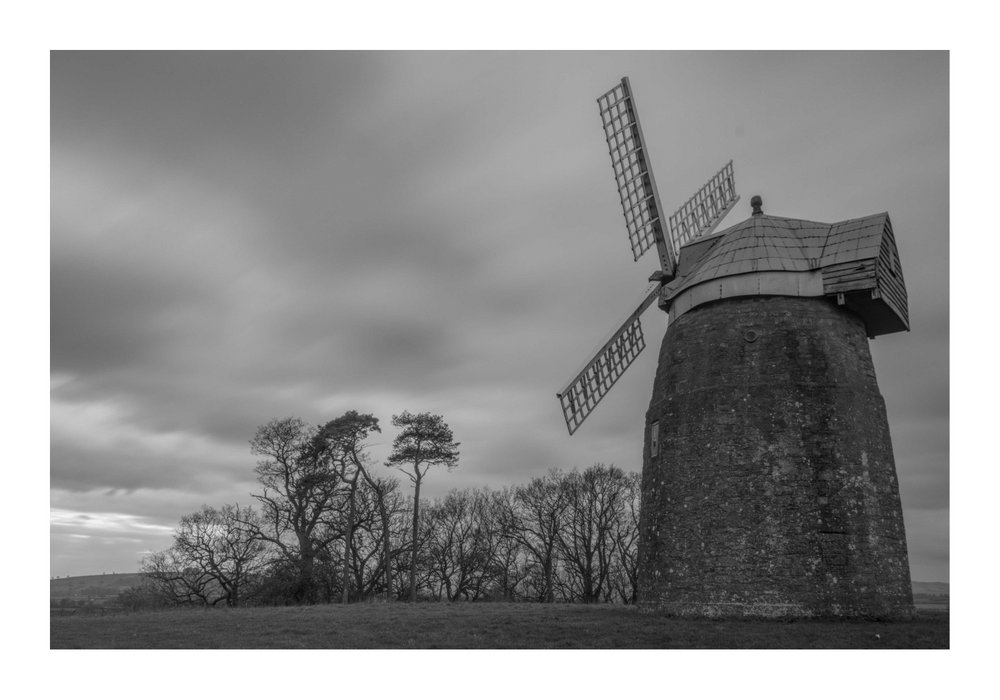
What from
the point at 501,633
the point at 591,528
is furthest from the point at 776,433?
the point at 591,528

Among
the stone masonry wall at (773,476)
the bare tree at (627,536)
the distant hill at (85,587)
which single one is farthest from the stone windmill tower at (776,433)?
the bare tree at (627,536)

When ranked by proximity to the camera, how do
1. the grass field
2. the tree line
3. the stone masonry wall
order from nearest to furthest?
the grass field → the stone masonry wall → the tree line

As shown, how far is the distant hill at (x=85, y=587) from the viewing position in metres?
17.4

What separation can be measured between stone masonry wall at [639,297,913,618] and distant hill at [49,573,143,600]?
40.7 feet

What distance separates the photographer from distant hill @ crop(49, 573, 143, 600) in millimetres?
17359

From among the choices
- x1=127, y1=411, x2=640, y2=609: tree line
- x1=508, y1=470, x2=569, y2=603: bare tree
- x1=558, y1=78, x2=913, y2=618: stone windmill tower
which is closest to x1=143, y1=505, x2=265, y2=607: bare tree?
x1=127, y1=411, x2=640, y2=609: tree line

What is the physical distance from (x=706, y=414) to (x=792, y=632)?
504cm

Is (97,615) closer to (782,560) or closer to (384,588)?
(782,560)

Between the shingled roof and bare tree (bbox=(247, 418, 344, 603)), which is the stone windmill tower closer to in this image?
the shingled roof

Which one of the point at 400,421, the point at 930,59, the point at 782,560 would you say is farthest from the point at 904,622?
the point at 400,421

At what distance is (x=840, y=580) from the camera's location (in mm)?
15539

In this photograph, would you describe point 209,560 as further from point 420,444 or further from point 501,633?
point 501,633

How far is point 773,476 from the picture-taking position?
16.4 m

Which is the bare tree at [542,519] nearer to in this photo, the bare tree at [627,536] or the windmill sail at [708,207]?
the bare tree at [627,536]
